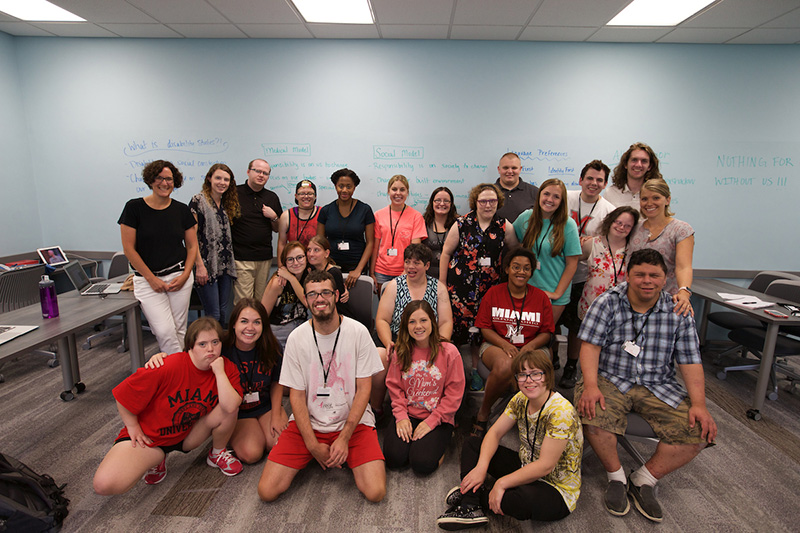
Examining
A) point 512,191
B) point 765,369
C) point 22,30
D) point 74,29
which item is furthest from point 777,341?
point 22,30

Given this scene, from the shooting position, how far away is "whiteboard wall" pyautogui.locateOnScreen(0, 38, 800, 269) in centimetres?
365

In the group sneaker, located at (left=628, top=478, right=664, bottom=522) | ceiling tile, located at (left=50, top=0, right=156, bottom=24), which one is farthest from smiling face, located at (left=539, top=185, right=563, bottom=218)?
ceiling tile, located at (left=50, top=0, right=156, bottom=24)

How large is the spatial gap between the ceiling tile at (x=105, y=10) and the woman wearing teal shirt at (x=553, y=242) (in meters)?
3.70

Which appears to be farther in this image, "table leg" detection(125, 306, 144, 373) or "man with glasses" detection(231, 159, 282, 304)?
"man with glasses" detection(231, 159, 282, 304)

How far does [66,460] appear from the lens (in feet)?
6.84

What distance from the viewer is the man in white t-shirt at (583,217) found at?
2.75 m

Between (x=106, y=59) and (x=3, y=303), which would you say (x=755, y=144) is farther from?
(x=3, y=303)

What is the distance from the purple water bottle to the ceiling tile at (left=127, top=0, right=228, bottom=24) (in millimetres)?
2375

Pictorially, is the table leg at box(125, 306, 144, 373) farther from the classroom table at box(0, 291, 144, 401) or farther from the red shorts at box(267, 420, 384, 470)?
the red shorts at box(267, 420, 384, 470)

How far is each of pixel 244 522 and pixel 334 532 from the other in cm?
42

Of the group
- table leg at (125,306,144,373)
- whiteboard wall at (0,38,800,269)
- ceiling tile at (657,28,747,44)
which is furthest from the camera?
whiteboard wall at (0,38,800,269)

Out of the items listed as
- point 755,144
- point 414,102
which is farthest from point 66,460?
point 755,144

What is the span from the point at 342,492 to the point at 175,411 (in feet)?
3.04

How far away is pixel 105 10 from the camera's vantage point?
10.4 ft
